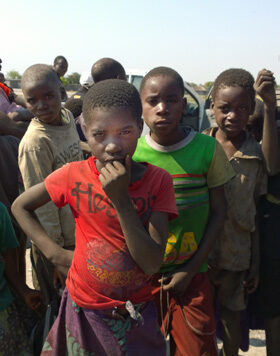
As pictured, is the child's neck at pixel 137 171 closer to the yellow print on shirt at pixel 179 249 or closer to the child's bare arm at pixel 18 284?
the yellow print on shirt at pixel 179 249

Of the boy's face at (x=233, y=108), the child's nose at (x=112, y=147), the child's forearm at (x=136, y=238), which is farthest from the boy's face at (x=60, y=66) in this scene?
the child's forearm at (x=136, y=238)

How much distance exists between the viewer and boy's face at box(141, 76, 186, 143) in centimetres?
193

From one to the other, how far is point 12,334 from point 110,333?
0.72m

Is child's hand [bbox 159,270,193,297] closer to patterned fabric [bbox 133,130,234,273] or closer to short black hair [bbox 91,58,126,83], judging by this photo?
patterned fabric [bbox 133,130,234,273]

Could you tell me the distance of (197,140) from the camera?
1.99 m

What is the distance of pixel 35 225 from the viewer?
1629 millimetres

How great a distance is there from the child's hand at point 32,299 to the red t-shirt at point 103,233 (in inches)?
21.6

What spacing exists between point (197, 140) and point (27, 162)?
3.03 feet

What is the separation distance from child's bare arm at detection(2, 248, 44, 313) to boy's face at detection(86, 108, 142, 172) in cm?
94

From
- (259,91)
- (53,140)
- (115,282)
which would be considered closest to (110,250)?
(115,282)

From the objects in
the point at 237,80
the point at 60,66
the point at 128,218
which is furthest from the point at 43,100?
the point at 60,66

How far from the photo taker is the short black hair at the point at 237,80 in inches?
87.4

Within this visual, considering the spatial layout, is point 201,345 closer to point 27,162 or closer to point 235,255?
point 235,255

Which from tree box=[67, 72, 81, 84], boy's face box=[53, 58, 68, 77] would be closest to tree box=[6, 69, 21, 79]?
tree box=[67, 72, 81, 84]
